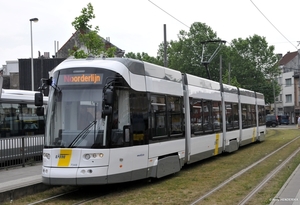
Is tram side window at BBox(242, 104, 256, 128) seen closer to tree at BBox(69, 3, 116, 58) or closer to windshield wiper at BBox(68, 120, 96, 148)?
tree at BBox(69, 3, 116, 58)

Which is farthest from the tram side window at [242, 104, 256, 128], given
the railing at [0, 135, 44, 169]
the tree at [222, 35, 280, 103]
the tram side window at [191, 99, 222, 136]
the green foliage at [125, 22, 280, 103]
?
the tree at [222, 35, 280, 103]

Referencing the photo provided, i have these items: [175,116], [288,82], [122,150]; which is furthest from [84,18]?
[288,82]

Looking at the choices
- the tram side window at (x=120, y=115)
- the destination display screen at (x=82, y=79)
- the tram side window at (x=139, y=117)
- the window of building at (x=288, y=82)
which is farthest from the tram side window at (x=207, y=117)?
the window of building at (x=288, y=82)

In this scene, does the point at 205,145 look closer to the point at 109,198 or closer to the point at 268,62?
the point at 109,198

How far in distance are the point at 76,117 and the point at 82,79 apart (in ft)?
2.97

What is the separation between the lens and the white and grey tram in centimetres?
995

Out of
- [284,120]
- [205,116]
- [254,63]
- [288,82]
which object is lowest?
[284,120]

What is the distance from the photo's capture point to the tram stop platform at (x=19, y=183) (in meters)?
9.96

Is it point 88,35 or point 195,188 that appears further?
point 88,35

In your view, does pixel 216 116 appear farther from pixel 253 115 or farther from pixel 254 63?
pixel 254 63

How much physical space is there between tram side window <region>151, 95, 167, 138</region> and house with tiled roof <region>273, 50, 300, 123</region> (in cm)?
7084

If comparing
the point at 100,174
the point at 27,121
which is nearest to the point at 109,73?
the point at 100,174

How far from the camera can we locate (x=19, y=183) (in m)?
11.0

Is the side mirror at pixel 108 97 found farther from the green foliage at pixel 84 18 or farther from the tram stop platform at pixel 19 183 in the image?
the green foliage at pixel 84 18
